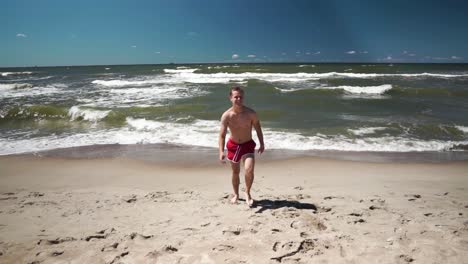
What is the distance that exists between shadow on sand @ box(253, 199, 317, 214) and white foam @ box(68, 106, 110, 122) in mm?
9828

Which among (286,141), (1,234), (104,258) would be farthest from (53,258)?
(286,141)

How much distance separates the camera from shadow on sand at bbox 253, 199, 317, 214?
13.8ft

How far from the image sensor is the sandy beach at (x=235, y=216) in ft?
10.3

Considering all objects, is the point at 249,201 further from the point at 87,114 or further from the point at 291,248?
the point at 87,114

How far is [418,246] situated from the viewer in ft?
10.3

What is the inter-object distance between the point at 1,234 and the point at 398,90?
2232 cm

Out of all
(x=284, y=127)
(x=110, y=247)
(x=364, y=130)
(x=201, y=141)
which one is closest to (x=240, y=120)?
(x=110, y=247)

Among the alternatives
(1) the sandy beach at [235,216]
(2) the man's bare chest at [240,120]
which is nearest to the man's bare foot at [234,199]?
(1) the sandy beach at [235,216]

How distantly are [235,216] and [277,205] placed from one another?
0.68m

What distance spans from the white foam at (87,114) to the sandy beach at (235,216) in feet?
21.2

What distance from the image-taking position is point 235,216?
3.95 metres

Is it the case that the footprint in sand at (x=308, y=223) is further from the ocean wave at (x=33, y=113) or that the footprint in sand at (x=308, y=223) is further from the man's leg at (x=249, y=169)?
the ocean wave at (x=33, y=113)

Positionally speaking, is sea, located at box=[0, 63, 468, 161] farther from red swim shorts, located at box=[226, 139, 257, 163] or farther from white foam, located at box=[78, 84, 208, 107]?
red swim shorts, located at box=[226, 139, 257, 163]

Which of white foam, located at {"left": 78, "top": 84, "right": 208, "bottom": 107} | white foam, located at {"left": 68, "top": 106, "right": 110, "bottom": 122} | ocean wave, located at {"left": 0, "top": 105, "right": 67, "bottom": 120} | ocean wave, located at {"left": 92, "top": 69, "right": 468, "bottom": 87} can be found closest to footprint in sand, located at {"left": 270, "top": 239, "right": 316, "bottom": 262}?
white foam, located at {"left": 68, "top": 106, "right": 110, "bottom": 122}
